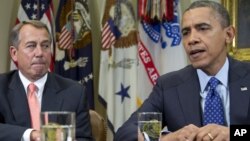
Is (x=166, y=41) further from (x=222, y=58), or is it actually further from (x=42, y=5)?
(x=222, y=58)

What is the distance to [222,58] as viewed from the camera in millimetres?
2348

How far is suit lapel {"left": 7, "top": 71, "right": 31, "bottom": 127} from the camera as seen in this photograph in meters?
2.39

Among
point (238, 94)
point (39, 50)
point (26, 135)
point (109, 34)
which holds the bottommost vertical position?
point (26, 135)

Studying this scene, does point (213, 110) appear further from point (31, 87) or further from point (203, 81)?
point (31, 87)

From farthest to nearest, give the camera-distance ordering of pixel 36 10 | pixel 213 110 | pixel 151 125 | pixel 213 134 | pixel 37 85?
pixel 36 10 < pixel 37 85 < pixel 213 110 < pixel 213 134 < pixel 151 125

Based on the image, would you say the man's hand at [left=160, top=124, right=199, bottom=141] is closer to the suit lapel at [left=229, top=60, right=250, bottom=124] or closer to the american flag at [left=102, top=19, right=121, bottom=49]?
the suit lapel at [left=229, top=60, right=250, bottom=124]

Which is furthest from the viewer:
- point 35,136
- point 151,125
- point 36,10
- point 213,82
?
point 36,10

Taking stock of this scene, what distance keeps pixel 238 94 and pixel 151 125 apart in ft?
2.79

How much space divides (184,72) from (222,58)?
23cm

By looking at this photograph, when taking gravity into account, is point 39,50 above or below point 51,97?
above

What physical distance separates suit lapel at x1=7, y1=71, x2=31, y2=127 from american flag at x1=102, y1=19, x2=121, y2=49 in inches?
75.6

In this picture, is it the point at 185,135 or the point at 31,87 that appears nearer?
the point at 185,135

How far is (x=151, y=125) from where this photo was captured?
5.04 ft

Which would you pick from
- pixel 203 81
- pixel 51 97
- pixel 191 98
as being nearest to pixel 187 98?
pixel 191 98
